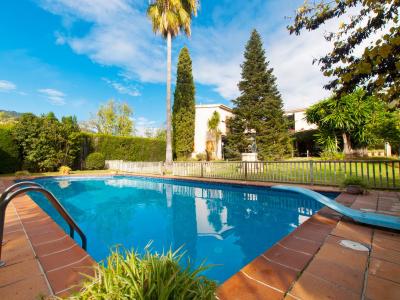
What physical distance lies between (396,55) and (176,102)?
18043 mm

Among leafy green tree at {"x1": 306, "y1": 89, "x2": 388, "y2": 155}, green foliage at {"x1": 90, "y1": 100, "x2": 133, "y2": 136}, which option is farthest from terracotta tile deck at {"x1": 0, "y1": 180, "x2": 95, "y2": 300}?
green foliage at {"x1": 90, "y1": 100, "x2": 133, "y2": 136}

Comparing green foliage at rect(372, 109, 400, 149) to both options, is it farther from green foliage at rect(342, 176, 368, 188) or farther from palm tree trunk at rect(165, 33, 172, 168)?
palm tree trunk at rect(165, 33, 172, 168)

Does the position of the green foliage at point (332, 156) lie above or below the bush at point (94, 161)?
above

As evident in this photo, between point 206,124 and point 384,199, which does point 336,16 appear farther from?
point 206,124

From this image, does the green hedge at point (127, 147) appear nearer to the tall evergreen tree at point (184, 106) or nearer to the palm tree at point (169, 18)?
the tall evergreen tree at point (184, 106)

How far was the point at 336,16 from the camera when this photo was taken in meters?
3.33

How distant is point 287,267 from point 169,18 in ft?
52.0

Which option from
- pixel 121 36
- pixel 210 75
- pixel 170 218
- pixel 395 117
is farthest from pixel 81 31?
pixel 395 117

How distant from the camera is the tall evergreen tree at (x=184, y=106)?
1923cm

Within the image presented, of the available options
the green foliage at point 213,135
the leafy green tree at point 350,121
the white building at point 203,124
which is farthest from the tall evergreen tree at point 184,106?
the leafy green tree at point 350,121

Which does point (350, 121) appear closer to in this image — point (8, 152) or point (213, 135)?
point (213, 135)

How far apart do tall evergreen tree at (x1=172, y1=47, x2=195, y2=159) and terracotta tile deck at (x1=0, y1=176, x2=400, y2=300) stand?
16745mm

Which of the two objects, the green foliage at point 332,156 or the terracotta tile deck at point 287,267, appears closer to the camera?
the terracotta tile deck at point 287,267

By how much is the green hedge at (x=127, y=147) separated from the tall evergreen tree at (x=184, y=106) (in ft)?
7.84
